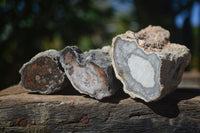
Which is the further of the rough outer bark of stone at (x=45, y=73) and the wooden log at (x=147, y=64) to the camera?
the rough outer bark of stone at (x=45, y=73)

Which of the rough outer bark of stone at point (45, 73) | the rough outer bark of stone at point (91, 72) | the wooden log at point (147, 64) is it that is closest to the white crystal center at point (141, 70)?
the wooden log at point (147, 64)

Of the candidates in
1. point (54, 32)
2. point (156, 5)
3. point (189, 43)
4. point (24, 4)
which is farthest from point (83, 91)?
point (189, 43)

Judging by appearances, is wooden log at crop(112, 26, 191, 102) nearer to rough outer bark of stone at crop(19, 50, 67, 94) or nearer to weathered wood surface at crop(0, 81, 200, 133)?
weathered wood surface at crop(0, 81, 200, 133)

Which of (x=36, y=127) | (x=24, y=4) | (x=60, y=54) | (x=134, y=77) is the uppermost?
(x=24, y=4)

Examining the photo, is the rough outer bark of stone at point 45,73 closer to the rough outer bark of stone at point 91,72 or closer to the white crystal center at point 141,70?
the rough outer bark of stone at point 91,72

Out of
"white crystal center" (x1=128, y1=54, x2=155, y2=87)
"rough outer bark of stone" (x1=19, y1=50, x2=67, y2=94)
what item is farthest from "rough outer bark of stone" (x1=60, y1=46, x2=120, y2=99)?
"white crystal center" (x1=128, y1=54, x2=155, y2=87)

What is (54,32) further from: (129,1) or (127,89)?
(127,89)
